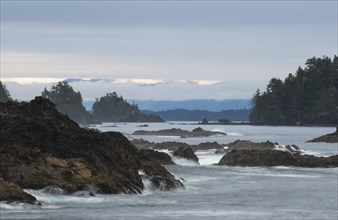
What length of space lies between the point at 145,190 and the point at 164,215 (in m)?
9.02

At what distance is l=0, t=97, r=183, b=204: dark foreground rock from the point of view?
39.7 metres

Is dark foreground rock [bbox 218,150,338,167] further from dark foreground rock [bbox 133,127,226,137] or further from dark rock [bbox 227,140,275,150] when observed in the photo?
dark foreground rock [bbox 133,127,226,137]

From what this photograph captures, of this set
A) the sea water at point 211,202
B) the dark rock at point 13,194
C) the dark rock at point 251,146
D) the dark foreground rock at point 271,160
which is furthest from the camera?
the dark rock at point 251,146

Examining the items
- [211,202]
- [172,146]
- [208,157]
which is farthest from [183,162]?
[211,202]

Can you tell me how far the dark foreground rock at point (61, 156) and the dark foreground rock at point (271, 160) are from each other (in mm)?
17470

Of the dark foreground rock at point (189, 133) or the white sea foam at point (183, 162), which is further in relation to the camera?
the dark foreground rock at point (189, 133)

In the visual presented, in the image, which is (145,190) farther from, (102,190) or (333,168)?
(333,168)

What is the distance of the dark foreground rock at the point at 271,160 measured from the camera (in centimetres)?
6606

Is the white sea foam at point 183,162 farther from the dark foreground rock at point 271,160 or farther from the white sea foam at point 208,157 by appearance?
the white sea foam at point 208,157

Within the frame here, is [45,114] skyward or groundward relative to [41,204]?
skyward

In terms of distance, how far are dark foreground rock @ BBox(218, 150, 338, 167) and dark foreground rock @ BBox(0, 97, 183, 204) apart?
57.3 feet

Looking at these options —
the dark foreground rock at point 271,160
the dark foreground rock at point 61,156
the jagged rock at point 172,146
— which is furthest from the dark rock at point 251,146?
the dark foreground rock at point 61,156

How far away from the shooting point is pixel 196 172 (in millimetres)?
58906

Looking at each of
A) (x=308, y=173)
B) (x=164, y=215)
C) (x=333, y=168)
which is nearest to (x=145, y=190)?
(x=164, y=215)
